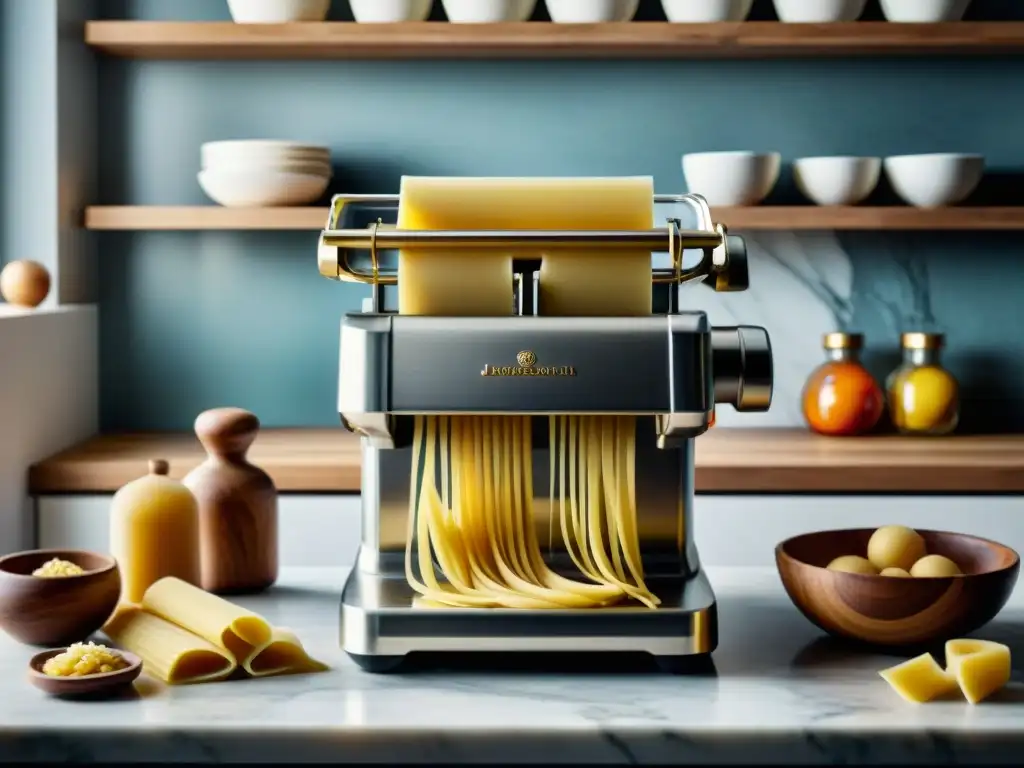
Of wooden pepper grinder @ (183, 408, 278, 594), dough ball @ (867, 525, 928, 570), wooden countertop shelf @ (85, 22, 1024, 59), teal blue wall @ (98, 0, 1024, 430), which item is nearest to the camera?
dough ball @ (867, 525, 928, 570)

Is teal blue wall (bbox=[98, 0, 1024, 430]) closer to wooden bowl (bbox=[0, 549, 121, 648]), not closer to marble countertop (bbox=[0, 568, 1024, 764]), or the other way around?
wooden bowl (bbox=[0, 549, 121, 648])

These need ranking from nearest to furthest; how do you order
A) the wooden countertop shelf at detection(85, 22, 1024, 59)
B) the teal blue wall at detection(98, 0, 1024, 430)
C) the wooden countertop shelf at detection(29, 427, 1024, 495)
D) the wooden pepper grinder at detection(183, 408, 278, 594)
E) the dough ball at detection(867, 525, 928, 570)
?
the dough ball at detection(867, 525, 928, 570)
the wooden pepper grinder at detection(183, 408, 278, 594)
the wooden countertop shelf at detection(29, 427, 1024, 495)
the wooden countertop shelf at detection(85, 22, 1024, 59)
the teal blue wall at detection(98, 0, 1024, 430)

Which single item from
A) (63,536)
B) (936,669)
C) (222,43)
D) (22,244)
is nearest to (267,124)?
(222,43)

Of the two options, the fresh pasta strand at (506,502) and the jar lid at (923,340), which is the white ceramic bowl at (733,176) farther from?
the fresh pasta strand at (506,502)

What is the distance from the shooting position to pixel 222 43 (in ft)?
9.03

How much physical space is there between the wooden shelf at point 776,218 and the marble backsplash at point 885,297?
27cm

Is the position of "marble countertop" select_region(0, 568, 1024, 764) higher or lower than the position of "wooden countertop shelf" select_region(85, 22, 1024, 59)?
lower

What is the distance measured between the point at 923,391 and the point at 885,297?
296 millimetres

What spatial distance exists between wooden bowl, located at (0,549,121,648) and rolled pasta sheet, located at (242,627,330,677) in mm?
176

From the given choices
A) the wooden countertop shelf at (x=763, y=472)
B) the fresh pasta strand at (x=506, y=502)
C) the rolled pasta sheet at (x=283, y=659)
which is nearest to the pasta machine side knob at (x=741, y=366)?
the fresh pasta strand at (x=506, y=502)

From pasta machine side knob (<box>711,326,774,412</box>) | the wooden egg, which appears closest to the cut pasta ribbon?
pasta machine side knob (<box>711,326,774,412</box>)

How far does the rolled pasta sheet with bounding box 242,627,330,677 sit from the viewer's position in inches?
45.9

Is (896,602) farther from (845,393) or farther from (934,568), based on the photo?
(845,393)

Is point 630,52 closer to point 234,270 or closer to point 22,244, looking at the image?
point 234,270
